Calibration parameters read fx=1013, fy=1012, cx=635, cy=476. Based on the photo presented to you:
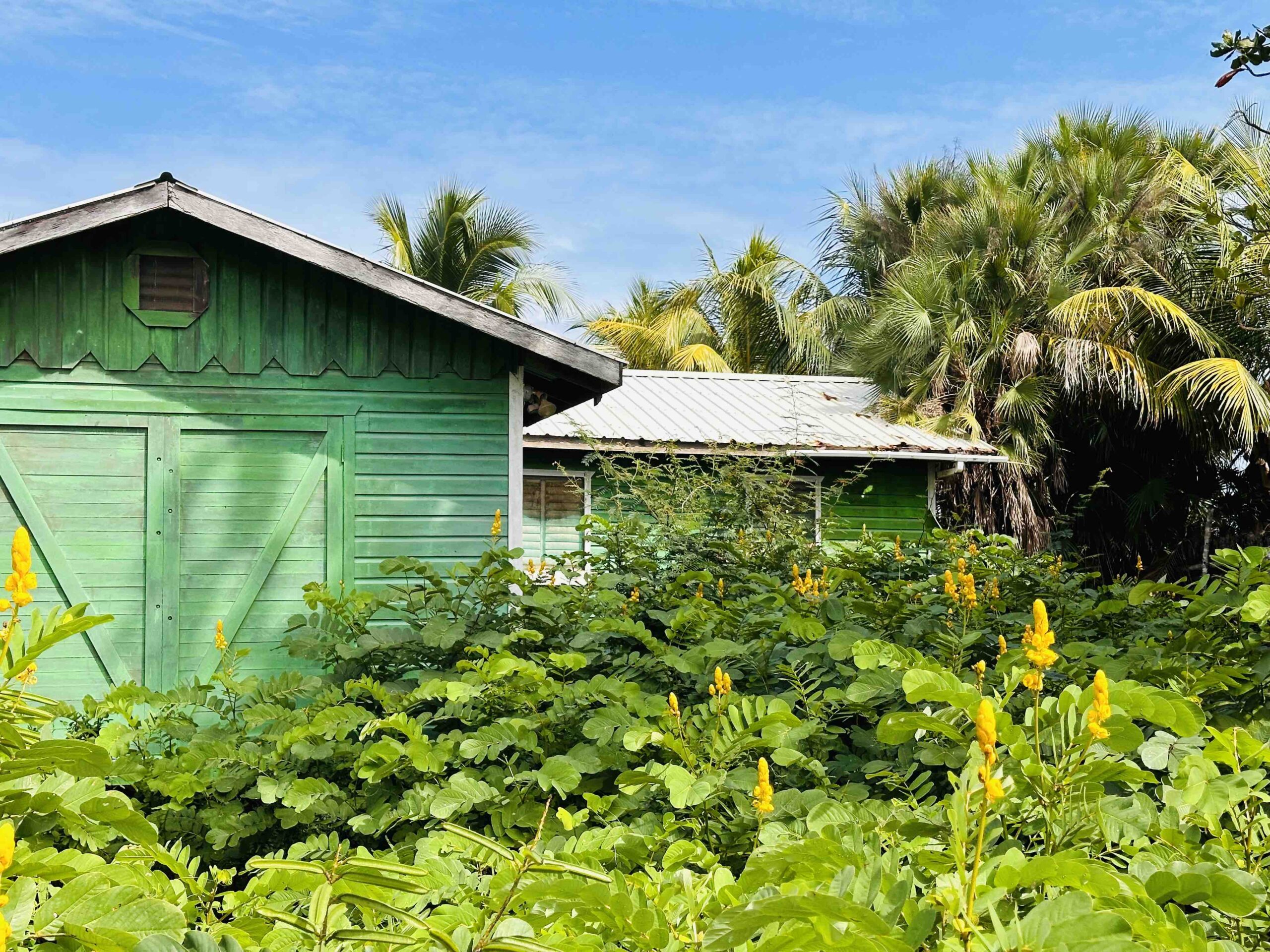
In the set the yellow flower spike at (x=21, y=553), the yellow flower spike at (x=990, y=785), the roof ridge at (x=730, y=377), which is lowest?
the yellow flower spike at (x=990, y=785)

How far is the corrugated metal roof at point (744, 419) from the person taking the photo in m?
12.5

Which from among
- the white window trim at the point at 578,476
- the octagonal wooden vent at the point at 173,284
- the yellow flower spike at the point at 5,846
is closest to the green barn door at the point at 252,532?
the octagonal wooden vent at the point at 173,284

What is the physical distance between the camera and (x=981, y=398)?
50.8ft

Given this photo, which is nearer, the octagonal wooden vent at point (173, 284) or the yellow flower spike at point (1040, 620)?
the yellow flower spike at point (1040, 620)

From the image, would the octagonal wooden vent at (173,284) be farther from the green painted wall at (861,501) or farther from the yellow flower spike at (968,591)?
the green painted wall at (861,501)

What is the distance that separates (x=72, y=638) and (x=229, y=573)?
37.8 inches

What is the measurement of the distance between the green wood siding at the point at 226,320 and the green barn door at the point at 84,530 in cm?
48

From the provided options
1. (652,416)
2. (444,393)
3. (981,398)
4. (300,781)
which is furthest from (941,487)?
(300,781)

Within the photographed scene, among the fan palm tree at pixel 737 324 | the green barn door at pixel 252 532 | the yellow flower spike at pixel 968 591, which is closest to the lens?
the yellow flower spike at pixel 968 591

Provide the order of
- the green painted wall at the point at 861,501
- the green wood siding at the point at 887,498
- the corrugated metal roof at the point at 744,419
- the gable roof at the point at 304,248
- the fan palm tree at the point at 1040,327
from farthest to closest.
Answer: the fan palm tree at the point at 1040,327
the green wood siding at the point at 887,498
the green painted wall at the point at 861,501
the corrugated metal roof at the point at 744,419
the gable roof at the point at 304,248

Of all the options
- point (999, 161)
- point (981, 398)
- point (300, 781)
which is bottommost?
point (300, 781)

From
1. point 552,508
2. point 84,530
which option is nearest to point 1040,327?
point 552,508

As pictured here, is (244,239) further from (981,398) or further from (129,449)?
(981,398)

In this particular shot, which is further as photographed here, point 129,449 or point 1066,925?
point 129,449
